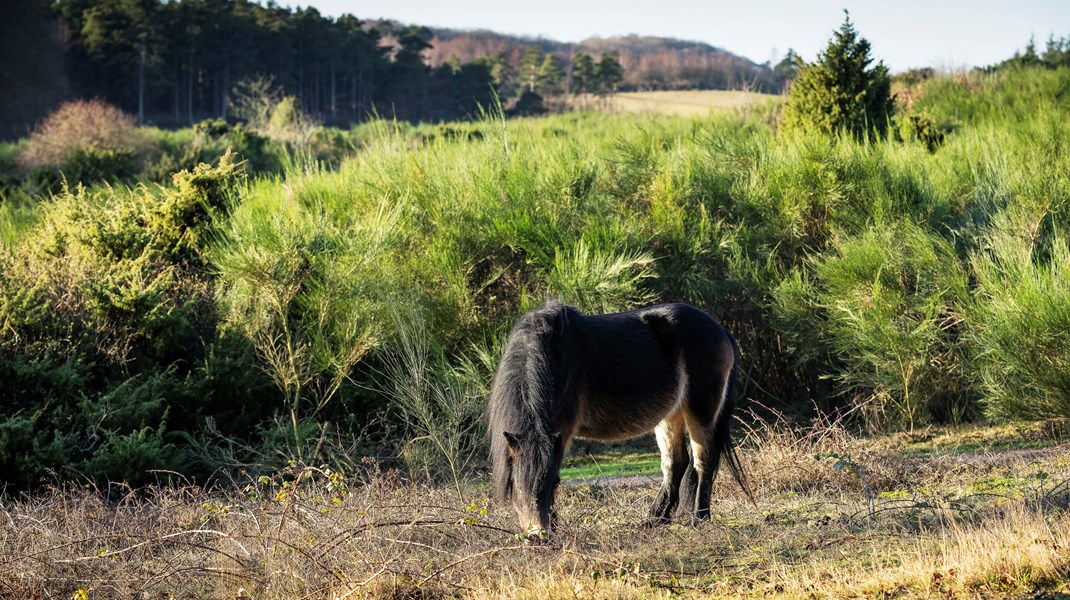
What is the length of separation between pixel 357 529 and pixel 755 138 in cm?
1126

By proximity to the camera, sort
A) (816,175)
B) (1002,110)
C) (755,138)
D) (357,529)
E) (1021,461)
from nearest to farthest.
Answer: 1. (357,529)
2. (1021,461)
3. (816,175)
4. (755,138)
5. (1002,110)

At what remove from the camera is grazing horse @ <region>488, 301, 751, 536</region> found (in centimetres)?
557

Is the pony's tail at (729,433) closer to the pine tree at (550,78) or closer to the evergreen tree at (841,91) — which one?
the evergreen tree at (841,91)

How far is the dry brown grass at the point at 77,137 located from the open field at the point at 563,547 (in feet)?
88.6

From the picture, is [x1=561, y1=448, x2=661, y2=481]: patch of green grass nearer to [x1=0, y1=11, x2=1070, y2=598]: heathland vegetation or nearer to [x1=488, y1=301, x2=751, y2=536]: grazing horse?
[x1=0, y1=11, x2=1070, y2=598]: heathland vegetation

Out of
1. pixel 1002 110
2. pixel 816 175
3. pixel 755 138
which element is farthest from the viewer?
pixel 1002 110

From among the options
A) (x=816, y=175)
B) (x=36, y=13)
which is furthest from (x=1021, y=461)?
(x=36, y=13)

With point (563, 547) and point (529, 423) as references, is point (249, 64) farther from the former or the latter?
point (563, 547)

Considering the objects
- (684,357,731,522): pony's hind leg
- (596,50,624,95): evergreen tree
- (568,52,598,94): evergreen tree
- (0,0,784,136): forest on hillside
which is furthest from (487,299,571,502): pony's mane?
(596,50,624,95): evergreen tree

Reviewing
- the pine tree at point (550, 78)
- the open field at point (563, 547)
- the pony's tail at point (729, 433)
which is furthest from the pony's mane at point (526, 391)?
the pine tree at point (550, 78)

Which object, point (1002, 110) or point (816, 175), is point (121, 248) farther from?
point (1002, 110)

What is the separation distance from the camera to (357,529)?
18.6 feet

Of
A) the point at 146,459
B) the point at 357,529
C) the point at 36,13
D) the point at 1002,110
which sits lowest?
the point at 146,459

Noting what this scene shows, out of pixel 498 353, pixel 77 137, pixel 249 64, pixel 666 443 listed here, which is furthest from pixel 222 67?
pixel 666 443
